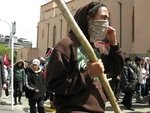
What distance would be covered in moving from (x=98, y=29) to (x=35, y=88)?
18.5 feet

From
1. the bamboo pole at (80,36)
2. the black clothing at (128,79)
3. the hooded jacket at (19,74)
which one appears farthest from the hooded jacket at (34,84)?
the bamboo pole at (80,36)

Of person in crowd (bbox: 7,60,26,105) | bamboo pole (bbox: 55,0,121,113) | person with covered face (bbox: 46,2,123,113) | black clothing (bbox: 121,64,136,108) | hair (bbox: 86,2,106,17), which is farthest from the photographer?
person in crowd (bbox: 7,60,26,105)

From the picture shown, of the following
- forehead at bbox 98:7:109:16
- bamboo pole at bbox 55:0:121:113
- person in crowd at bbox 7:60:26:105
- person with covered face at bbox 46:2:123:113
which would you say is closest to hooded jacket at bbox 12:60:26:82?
person in crowd at bbox 7:60:26:105

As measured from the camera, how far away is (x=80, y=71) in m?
2.66

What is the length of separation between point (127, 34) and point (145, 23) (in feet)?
17.5

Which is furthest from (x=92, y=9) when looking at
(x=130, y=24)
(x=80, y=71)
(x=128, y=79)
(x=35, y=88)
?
(x=130, y=24)

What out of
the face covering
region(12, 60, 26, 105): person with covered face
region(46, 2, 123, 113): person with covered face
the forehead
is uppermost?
the forehead

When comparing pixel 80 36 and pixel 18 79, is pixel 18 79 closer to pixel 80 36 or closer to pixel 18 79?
pixel 18 79

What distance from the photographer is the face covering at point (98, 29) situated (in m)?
2.67

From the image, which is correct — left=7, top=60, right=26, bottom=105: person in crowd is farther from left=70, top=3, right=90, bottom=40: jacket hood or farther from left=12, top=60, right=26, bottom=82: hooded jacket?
left=70, top=3, right=90, bottom=40: jacket hood

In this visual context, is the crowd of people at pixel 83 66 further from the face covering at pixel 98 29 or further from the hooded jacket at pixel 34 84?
the hooded jacket at pixel 34 84

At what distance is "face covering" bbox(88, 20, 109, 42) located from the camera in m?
2.67

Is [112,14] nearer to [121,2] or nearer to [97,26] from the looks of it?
[121,2]

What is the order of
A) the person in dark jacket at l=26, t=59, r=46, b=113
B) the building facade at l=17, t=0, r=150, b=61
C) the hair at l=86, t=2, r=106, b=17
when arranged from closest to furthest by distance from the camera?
1. the hair at l=86, t=2, r=106, b=17
2. the person in dark jacket at l=26, t=59, r=46, b=113
3. the building facade at l=17, t=0, r=150, b=61
